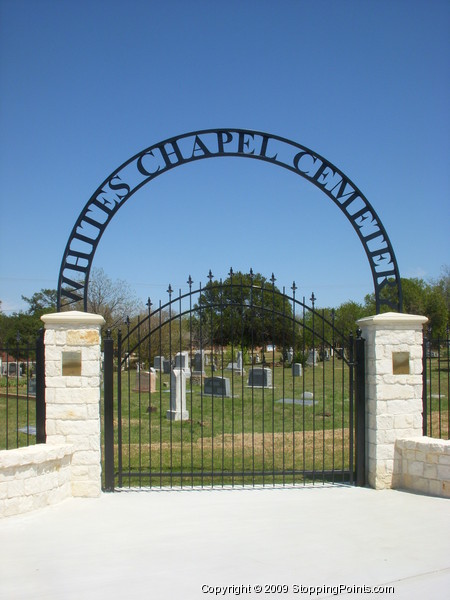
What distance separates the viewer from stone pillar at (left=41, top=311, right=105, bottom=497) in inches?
260

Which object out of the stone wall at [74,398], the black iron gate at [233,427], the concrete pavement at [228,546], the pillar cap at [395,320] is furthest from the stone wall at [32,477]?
the pillar cap at [395,320]

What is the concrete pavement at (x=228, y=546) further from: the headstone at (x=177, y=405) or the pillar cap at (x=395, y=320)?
the headstone at (x=177, y=405)

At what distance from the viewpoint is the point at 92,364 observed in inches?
264

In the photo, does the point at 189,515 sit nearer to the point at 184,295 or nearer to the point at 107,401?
the point at 107,401

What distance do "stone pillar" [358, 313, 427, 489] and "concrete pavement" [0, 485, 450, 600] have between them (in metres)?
0.45

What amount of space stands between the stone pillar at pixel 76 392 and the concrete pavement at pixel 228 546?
0.38 metres

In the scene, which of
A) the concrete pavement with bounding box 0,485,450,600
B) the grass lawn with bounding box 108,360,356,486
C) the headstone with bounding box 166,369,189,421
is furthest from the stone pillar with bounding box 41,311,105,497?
the headstone with bounding box 166,369,189,421

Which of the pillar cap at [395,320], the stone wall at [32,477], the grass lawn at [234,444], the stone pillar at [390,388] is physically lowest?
the grass lawn at [234,444]

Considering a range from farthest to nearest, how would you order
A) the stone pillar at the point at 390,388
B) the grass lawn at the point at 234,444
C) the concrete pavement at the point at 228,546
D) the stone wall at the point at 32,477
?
the grass lawn at the point at 234,444
the stone pillar at the point at 390,388
the stone wall at the point at 32,477
the concrete pavement at the point at 228,546

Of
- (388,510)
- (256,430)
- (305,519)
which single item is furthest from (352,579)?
(256,430)

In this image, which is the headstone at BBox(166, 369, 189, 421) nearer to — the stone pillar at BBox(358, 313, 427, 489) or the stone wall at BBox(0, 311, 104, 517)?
the stone wall at BBox(0, 311, 104, 517)

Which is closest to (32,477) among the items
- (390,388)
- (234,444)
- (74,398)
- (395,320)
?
(74,398)

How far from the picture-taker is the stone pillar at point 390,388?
6980mm

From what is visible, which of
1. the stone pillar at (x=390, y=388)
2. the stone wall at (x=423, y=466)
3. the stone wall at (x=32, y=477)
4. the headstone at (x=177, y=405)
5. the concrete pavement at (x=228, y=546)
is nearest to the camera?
the concrete pavement at (x=228, y=546)
